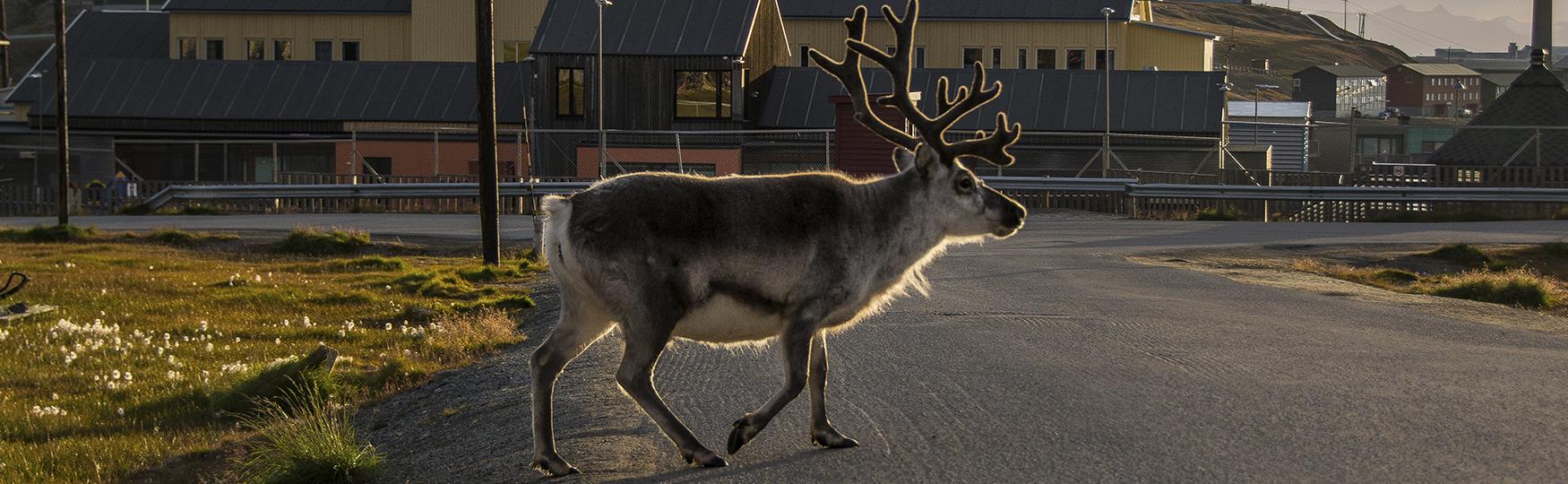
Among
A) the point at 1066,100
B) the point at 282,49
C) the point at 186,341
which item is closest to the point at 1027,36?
the point at 1066,100

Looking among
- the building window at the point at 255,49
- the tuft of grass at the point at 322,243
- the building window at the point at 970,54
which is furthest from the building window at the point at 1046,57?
the tuft of grass at the point at 322,243

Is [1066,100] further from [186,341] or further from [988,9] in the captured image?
[186,341]

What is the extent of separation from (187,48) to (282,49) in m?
3.93

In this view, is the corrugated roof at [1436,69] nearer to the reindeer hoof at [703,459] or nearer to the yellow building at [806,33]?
the yellow building at [806,33]

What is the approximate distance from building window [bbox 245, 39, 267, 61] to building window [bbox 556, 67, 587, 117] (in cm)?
2082

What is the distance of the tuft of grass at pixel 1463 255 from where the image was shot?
24984 millimetres

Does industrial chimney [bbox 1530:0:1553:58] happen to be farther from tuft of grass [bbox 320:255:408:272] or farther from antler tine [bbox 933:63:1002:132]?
antler tine [bbox 933:63:1002:132]

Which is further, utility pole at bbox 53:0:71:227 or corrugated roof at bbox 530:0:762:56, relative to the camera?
corrugated roof at bbox 530:0:762:56

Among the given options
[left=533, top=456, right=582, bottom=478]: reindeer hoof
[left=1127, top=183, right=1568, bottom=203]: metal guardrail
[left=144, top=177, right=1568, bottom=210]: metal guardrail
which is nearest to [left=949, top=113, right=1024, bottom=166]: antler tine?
[left=533, top=456, right=582, bottom=478]: reindeer hoof

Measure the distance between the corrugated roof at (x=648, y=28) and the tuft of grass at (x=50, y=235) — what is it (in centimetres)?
2226

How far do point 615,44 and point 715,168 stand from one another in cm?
712

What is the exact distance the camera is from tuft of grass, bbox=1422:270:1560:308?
746 inches

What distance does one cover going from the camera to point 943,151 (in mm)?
8984

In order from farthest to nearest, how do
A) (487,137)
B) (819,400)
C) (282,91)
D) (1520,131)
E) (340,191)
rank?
(282,91)
(1520,131)
(340,191)
(487,137)
(819,400)
